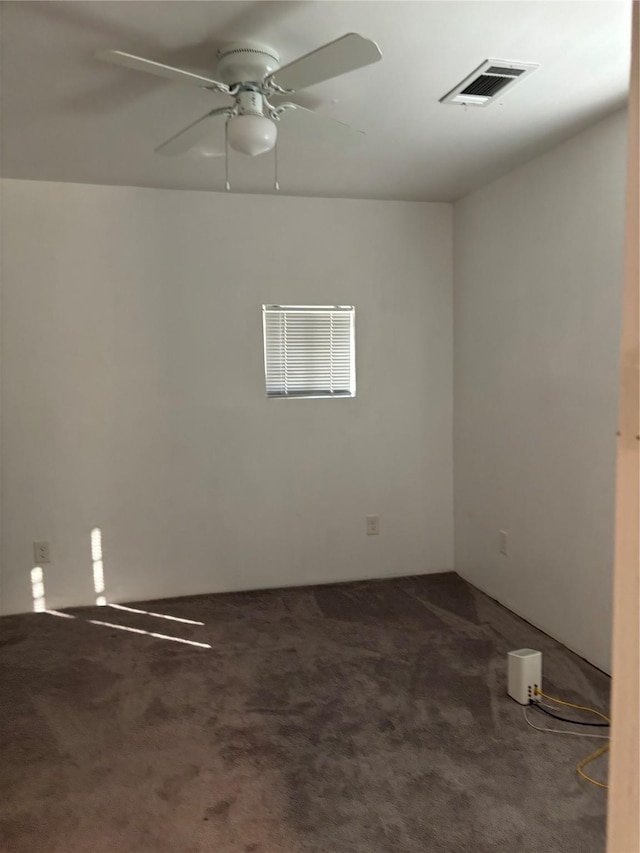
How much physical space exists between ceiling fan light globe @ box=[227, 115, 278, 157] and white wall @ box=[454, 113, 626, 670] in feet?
5.07

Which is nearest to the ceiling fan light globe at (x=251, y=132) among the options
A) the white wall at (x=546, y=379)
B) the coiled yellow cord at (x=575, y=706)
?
the white wall at (x=546, y=379)

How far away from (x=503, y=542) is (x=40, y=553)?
8.80 feet

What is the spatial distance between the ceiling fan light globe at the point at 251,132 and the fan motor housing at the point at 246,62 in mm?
184

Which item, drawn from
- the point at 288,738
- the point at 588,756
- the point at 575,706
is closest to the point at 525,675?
the point at 575,706

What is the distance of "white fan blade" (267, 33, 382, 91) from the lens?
5.28 feet

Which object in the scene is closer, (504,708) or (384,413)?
(504,708)

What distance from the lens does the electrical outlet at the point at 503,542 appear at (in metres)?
3.55

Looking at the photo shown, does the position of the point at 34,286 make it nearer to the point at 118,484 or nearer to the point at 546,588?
the point at 118,484

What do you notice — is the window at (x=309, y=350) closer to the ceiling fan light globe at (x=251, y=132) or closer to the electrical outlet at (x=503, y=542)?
the electrical outlet at (x=503, y=542)

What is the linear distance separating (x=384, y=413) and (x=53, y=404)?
2.02m

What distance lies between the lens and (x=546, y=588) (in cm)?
318

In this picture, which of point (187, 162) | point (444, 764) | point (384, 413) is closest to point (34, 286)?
point (187, 162)

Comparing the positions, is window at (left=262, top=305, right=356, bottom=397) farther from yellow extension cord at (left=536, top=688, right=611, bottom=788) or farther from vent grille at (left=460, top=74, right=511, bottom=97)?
yellow extension cord at (left=536, top=688, right=611, bottom=788)

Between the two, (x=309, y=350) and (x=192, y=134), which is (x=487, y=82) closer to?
(x=192, y=134)
